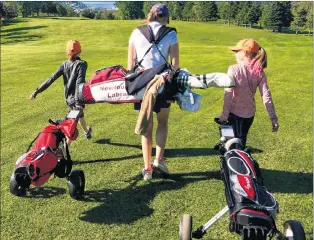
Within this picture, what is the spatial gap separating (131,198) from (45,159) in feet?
4.60

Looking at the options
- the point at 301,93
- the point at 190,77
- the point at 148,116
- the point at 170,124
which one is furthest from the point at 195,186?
the point at 301,93

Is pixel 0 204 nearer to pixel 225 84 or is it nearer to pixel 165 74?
pixel 165 74

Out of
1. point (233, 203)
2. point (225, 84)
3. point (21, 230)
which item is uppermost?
point (225, 84)

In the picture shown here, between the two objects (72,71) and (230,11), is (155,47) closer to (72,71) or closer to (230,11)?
(72,71)

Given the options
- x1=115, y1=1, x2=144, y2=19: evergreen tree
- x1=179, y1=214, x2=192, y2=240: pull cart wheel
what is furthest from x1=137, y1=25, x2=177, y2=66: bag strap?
x1=115, y1=1, x2=144, y2=19: evergreen tree

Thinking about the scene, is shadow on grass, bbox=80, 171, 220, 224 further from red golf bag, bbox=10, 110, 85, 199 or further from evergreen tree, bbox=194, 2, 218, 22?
evergreen tree, bbox=194, 2, 218, 22

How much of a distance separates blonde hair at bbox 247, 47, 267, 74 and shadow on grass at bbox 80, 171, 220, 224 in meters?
1.97

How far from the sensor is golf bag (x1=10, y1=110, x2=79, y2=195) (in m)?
4.64

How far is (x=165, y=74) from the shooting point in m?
4.03

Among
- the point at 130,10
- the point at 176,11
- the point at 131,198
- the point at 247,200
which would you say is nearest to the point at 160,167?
the point at 131,198

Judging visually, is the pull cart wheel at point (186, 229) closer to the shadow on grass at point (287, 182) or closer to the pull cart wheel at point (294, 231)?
the pull cart wheel at point (294, 231)

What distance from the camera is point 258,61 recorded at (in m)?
4.74

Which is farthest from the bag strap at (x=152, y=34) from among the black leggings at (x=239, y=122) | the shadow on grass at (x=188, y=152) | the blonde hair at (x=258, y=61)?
the shadow on grass at (x=188, y=152)

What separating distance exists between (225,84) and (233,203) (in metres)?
1.23
